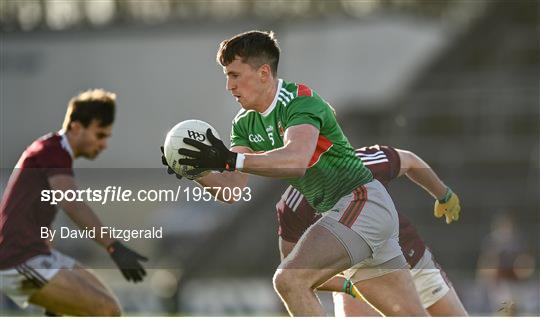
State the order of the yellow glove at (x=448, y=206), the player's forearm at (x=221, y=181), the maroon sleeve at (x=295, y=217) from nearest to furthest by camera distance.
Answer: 1. the player's forearm at (x=221, y=181)
2. the maroon sleeve at (x=295, y=217)
3. the yellow glove at (x=448, y=206)

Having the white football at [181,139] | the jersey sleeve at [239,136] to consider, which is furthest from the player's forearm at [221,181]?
the white football at [181,139]

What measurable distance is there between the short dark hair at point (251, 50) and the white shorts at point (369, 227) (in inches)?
35.9

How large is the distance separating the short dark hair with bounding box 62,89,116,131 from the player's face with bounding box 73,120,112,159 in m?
0.03

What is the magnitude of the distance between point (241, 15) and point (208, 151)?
23318 millimetres

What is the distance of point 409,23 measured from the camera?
31.7 m

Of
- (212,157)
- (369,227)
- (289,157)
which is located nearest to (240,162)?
(212,157)

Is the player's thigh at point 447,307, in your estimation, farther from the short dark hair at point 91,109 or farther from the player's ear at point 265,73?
the short dark hair at point 91,109

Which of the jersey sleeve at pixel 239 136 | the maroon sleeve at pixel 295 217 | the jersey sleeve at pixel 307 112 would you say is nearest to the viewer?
the jersey sleeve at pixel 307 112

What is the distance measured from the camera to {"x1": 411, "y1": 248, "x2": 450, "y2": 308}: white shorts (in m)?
8.73

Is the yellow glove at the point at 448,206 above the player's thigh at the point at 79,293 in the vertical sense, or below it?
above

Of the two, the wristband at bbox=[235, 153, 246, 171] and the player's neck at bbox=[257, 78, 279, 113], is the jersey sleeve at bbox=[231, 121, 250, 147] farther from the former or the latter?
the wristband at bbox=[235, 153, 246, 171]

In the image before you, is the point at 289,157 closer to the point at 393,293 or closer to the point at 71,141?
the point at 393,293

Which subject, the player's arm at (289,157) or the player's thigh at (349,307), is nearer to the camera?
the player's arm at (289,157)

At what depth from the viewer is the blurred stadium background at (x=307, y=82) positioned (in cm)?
2586
